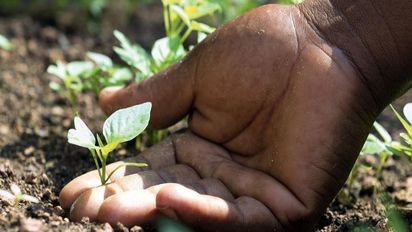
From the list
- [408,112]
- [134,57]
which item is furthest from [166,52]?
[408,112]

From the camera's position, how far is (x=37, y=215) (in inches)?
68.9

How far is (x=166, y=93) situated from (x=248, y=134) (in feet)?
0.96

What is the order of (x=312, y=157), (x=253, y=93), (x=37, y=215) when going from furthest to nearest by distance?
1. (x=253, y=93)
2. (x=312, y=157)
3. (x=37, y=215)

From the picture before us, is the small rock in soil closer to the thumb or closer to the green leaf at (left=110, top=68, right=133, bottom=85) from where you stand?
the thumb

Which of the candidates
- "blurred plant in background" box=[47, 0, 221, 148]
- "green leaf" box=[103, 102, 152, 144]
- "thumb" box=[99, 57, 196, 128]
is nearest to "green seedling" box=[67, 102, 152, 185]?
"green leaf" box=[103, 102, 152, 144]

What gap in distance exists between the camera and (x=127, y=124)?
6.01ft

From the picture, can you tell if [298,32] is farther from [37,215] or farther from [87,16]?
[87,16]

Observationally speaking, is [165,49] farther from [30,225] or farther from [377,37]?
[30,225]

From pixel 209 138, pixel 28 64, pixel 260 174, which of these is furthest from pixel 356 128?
pixel 28 64

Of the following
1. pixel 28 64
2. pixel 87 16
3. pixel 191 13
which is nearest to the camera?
pixel 191 13

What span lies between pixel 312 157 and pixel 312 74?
0.25 m

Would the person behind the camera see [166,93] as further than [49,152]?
No

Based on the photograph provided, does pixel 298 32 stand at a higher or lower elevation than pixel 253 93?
higher

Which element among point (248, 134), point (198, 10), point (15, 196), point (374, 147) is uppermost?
point (198, 10)
